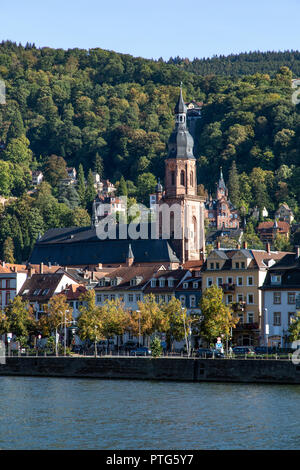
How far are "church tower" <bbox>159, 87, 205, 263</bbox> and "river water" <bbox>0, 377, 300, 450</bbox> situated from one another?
85.1 m

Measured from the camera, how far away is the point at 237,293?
371ft

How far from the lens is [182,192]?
174m

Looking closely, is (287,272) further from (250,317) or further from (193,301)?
(193,301)

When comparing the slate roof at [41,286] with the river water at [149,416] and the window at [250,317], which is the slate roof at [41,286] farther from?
the river water at [149,416]

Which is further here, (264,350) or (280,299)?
(280,299)

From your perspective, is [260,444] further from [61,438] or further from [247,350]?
[247,350]

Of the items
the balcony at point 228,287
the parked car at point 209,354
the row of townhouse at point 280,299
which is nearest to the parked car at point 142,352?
the parked car at point 209,354

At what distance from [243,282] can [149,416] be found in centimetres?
4681

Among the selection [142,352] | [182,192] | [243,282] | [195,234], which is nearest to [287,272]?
[243,282]

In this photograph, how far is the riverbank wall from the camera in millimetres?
83000

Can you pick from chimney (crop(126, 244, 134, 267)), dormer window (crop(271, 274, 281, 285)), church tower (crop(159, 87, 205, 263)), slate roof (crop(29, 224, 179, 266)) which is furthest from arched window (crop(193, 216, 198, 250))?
dormer window (crop(271, 274, 281, 285))

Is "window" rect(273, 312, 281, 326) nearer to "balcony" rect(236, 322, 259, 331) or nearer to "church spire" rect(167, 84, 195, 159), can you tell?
"balcony" rect(236, 322, 259, 331)

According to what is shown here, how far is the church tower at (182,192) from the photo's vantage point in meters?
172

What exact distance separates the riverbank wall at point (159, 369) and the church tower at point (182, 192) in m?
74.4
